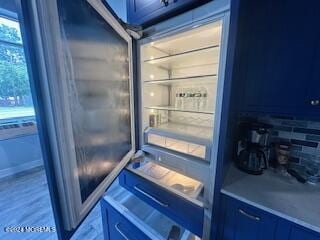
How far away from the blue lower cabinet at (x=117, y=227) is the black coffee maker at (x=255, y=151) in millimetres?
A: 780

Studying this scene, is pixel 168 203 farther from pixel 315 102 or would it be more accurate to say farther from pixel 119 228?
pixel 315 102

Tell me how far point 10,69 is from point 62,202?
3.18m

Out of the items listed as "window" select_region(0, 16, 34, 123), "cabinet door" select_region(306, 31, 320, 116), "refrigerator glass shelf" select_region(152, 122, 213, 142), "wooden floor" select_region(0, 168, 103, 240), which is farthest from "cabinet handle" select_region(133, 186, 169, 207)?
"window" select_region(0, 16, 34, 123)

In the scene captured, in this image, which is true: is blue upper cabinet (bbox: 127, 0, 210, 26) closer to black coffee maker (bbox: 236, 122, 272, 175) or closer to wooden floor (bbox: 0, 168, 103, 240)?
black coffee maker (bbox: 236, 122, 272, 175)

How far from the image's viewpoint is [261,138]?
96cm

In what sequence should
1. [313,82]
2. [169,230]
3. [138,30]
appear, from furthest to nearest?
[138,30], [169,230], [313,82]

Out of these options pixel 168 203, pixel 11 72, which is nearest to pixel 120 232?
pixel 168 203

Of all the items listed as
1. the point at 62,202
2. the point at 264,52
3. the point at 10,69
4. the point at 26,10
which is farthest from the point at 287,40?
the point at 10,69

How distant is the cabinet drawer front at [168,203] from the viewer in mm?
870

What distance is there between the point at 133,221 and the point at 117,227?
8.7 inches

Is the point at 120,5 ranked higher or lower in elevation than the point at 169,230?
higher

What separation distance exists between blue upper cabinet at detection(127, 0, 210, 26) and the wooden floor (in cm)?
202

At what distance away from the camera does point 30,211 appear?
5.90 ft

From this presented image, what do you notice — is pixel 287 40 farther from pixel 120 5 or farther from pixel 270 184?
pixel 120 5
